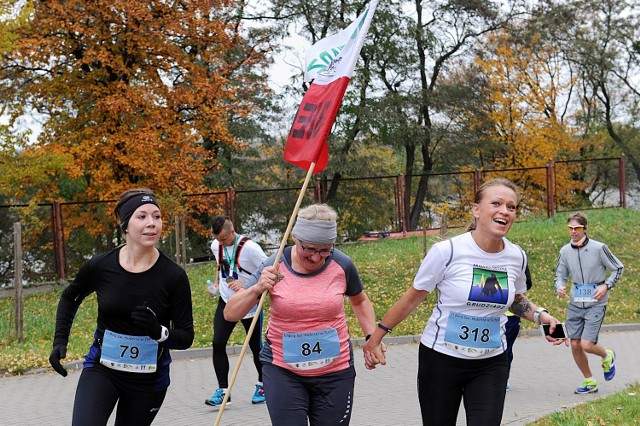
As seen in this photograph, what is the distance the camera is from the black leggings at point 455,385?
484 centimetres

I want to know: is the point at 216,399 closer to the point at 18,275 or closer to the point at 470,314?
the point at 470,314

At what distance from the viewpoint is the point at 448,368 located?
488cm

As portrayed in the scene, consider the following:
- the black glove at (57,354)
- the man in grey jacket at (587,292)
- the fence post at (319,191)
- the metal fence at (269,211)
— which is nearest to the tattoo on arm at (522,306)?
the black glove at (57,354)

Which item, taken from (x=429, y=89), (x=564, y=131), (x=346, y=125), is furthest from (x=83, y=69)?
(x=564, y=131)

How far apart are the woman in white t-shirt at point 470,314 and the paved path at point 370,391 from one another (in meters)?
3.42

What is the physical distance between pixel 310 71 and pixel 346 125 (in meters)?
30.5

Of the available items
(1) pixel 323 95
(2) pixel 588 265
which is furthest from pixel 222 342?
(2) pixel 588 265

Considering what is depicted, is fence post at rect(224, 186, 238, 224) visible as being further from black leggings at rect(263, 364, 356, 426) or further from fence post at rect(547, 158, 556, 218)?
black leggings at rect(263, 364, 356, 426)

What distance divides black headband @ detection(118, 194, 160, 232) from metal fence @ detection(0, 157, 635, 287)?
12.6 m

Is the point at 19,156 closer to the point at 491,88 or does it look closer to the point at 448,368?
the point at 448,368

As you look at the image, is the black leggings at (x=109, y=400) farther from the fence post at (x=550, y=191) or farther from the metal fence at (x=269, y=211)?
the fence post at (x=550, y=191)

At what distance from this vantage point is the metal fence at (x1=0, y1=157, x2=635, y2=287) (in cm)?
2405

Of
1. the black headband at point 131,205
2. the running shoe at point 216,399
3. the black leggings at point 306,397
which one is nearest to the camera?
the black leggings at point 306,397

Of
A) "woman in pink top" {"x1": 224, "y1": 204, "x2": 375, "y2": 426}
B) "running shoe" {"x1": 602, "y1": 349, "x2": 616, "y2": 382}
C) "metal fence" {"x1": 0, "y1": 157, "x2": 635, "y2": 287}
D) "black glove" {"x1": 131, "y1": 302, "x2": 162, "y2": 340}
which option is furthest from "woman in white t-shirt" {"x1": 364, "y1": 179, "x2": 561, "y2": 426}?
"metal fence" {"x1": 0, "y1": 157, "x2": 635, "y2": 287}
